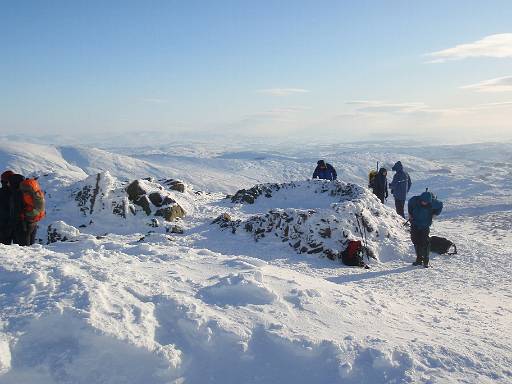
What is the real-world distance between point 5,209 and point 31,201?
62cm

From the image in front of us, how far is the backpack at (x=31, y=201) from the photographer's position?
28.5 feet

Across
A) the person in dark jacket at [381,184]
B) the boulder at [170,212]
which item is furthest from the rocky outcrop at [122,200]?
the person in dark jacket at [381,184]

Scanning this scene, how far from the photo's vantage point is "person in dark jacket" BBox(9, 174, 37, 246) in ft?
28.4

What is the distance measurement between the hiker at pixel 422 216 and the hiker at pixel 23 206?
872 centimetres

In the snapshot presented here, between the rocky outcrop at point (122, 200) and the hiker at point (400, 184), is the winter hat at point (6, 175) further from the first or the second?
the hiker at point (400, 184)

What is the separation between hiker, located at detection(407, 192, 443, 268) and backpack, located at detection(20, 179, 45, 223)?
8670 mm

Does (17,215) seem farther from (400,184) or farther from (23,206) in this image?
(400,184)

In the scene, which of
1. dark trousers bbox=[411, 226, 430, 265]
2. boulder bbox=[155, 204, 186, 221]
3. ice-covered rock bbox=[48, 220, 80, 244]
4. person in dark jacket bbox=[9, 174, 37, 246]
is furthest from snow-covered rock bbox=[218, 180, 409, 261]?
person in dark jacket bbox=[9, 174, 37, 246]

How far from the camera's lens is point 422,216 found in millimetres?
10898

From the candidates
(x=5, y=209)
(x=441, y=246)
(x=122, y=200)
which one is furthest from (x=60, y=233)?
(x=441, y=246)

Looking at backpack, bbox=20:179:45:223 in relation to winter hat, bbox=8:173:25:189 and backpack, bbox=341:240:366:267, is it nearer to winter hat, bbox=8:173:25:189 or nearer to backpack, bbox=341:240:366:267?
winter hat, bbox=8:173:25:189

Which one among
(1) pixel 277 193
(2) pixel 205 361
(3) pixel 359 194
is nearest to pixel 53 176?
(1) pixel 277 193

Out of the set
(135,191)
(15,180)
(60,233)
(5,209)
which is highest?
(15,180)

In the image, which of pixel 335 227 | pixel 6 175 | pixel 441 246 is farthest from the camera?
pixel 441 246
